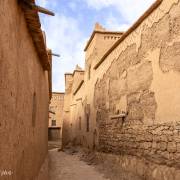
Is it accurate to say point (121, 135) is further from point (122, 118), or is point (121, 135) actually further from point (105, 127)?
point (105, 127)

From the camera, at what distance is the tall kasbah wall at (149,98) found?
20.4 ft

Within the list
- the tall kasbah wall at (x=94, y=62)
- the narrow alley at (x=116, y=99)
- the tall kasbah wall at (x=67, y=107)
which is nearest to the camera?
the narrow alley at (x=116, y=99)

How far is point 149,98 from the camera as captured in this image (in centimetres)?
740

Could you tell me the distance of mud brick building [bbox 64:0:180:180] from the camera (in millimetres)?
6246

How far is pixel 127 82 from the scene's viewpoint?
9227 millimetres

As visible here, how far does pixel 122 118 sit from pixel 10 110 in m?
6.54

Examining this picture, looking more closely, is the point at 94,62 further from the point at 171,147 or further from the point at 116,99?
the point at 171,147

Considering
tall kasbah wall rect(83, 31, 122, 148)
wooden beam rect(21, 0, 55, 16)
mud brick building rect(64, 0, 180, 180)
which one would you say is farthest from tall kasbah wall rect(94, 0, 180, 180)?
tall kasbah wall rect(83, 31, 122, 148)

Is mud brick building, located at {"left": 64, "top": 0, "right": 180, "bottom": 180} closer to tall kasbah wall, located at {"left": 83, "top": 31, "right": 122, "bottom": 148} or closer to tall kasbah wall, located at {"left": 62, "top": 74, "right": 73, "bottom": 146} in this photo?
tall kasbah wall, located at {"left": 83, "top": 31, "right": 122, "bottom": 148}

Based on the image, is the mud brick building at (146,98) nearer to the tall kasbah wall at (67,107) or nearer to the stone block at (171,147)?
the stone block at (171,147)

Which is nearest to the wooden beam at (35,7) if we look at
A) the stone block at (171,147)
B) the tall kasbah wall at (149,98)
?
the tall kasbah wall at (149,98)

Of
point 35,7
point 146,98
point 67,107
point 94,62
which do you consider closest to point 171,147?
point 146,98

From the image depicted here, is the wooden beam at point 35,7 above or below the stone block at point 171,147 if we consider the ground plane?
above

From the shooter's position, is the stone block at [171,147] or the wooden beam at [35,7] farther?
the stone block at [171,147]
